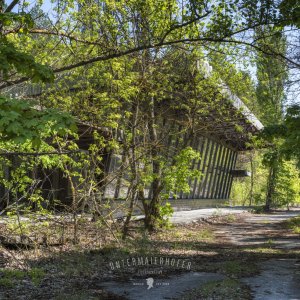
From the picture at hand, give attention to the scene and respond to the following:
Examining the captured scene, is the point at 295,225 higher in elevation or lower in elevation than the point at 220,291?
higher

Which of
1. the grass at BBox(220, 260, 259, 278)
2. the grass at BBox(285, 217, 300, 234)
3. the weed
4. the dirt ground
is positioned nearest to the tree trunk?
the dirt ground

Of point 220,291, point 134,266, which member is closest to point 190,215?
point 134,266

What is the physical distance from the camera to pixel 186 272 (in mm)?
8375

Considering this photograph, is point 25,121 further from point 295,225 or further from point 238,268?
point 295,225

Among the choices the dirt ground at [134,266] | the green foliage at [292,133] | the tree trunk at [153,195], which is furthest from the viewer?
the tree trunk at [153,195]

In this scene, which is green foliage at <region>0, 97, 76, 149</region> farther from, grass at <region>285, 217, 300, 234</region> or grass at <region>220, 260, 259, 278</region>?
grass at <region>285, 217, 300, 234</region>

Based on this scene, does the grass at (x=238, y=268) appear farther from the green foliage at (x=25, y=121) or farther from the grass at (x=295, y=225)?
the grass at (x=295, y=225)

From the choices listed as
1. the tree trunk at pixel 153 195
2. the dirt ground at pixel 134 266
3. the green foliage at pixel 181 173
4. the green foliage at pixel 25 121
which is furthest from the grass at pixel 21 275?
the tree trunk at pixel 153 195

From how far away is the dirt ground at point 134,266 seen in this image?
6.68 metres

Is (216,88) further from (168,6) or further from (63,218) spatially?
(63,218)

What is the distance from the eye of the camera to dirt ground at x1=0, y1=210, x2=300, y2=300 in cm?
668

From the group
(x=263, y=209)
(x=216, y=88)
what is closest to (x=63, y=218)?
(x=216, y=88)

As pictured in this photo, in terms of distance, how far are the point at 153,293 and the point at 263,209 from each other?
26.7 metres

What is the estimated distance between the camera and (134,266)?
8.91m
